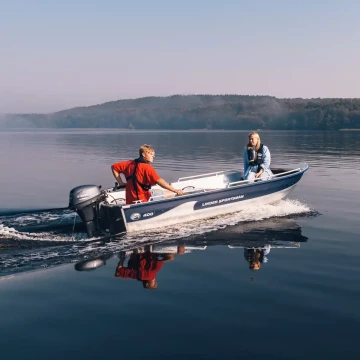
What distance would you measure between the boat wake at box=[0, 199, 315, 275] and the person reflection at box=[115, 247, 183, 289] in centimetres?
57

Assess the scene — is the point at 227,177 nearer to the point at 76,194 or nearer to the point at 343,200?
the point at 343,200

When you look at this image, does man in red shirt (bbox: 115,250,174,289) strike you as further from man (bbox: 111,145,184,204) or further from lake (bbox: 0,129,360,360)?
man (bbox: 111,145,184,204)

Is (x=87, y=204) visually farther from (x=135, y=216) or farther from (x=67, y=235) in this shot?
(x=135, y=216)

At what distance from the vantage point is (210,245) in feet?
33.0

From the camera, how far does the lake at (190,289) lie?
18.0 ft

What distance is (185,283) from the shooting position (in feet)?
25.0

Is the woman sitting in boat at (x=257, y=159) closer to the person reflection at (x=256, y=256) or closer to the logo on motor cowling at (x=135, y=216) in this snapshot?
the person reflection at (x=256, y=256)

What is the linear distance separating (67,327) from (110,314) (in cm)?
68

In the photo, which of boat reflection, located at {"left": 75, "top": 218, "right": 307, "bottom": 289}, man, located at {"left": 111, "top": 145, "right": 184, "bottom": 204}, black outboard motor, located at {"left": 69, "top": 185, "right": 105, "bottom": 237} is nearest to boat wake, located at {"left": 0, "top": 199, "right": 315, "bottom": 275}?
boat reflection, located at {"left": 75, "top": 218, "right": 307, "bottom": 289}

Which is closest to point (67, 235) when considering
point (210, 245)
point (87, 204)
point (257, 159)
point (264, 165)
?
point (87, 204)

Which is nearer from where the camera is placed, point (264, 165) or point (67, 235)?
point (67, 235)

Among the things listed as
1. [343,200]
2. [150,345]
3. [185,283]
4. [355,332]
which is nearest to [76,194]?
[185,283]

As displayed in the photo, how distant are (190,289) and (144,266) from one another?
1486mm

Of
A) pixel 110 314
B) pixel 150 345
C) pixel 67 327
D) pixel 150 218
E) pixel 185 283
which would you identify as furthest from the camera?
pixel 150 218
